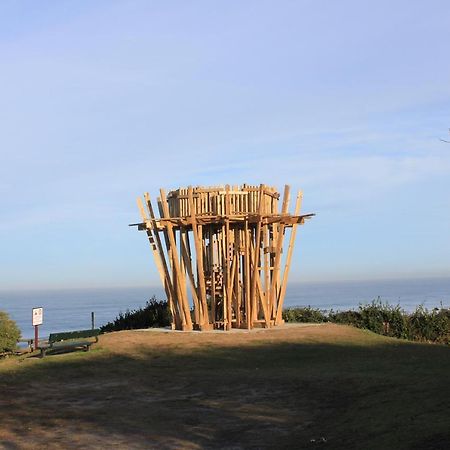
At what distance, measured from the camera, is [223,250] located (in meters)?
22.4

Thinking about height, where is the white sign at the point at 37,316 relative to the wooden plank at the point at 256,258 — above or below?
below

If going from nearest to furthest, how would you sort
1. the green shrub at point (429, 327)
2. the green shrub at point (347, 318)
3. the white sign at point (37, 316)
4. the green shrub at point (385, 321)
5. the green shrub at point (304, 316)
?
the white sign at point (37, 316) → the green shrub at point (429, 327) → the green shrub at point (385, 321) → the green shrub at point (347, 318) → the green shrub at point (304, 316)

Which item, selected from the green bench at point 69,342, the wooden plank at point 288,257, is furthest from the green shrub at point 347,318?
the green bench at point 69,342

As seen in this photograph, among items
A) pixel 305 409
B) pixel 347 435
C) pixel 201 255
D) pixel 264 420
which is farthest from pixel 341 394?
pixel 201 255

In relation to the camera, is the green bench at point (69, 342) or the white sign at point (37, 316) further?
the white sign at point (37, 316)

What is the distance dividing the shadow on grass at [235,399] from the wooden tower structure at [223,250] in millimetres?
3886

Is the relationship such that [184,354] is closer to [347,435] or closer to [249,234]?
[249,234]

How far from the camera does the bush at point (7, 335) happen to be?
21203 mm

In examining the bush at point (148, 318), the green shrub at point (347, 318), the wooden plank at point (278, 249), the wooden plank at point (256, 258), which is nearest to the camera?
the wooden plank at point (256, 258)

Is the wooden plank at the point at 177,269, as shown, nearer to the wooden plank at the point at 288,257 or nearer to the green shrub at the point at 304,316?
the wooden plank at the point at 288,257

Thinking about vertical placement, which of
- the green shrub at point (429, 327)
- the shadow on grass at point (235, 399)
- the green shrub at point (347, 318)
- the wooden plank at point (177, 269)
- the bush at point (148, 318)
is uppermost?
the wooden plank at point (177, 269)

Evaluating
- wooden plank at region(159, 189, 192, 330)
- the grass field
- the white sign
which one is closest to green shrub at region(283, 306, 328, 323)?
wooden plank at region(159, 189, 192, 330)

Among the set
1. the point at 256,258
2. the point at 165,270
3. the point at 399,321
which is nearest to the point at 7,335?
the point at 165,270

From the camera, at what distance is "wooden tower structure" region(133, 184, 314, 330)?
71.8ft
